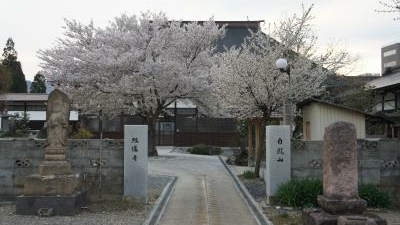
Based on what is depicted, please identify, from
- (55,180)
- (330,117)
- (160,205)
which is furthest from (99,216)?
(330,117)

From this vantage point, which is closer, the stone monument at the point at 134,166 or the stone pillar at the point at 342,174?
the stone pillar at the point at 342,174

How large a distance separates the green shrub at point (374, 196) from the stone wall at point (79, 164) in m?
6.15

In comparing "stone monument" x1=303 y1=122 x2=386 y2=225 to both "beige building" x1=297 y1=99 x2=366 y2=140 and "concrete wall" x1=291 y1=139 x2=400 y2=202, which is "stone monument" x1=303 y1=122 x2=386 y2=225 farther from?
"beige building" x1=297 y1=99 x2=366 y2=140

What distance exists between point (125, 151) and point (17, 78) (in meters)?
61.2

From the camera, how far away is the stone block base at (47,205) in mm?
11875

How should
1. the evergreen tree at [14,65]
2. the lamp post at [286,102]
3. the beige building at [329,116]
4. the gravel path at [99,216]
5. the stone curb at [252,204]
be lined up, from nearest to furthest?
the gravel path at [99,216]
the stone curb at [252,204]
the lamp post at [286,102]
the beige building at [329,116]
the evergreen tree at [14,65]

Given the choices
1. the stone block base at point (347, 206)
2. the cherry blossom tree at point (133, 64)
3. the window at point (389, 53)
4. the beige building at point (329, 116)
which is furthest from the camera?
the window at point (389, 53)

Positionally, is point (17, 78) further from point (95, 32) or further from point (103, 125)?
point (95, 32)

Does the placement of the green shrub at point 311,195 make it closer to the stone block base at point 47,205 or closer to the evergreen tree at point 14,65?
the stone block base at point 47,205

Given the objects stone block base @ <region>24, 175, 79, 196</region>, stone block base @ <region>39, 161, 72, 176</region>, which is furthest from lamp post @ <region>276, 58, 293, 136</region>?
stone block base @ <region>24, 175, 79, 196</region>

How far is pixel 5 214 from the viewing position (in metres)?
12.1

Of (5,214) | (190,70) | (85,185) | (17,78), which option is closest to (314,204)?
(85,185)

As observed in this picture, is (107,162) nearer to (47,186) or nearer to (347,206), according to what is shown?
(47,186)

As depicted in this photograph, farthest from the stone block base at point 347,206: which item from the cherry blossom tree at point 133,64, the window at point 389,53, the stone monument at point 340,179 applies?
the window at point 389,53
